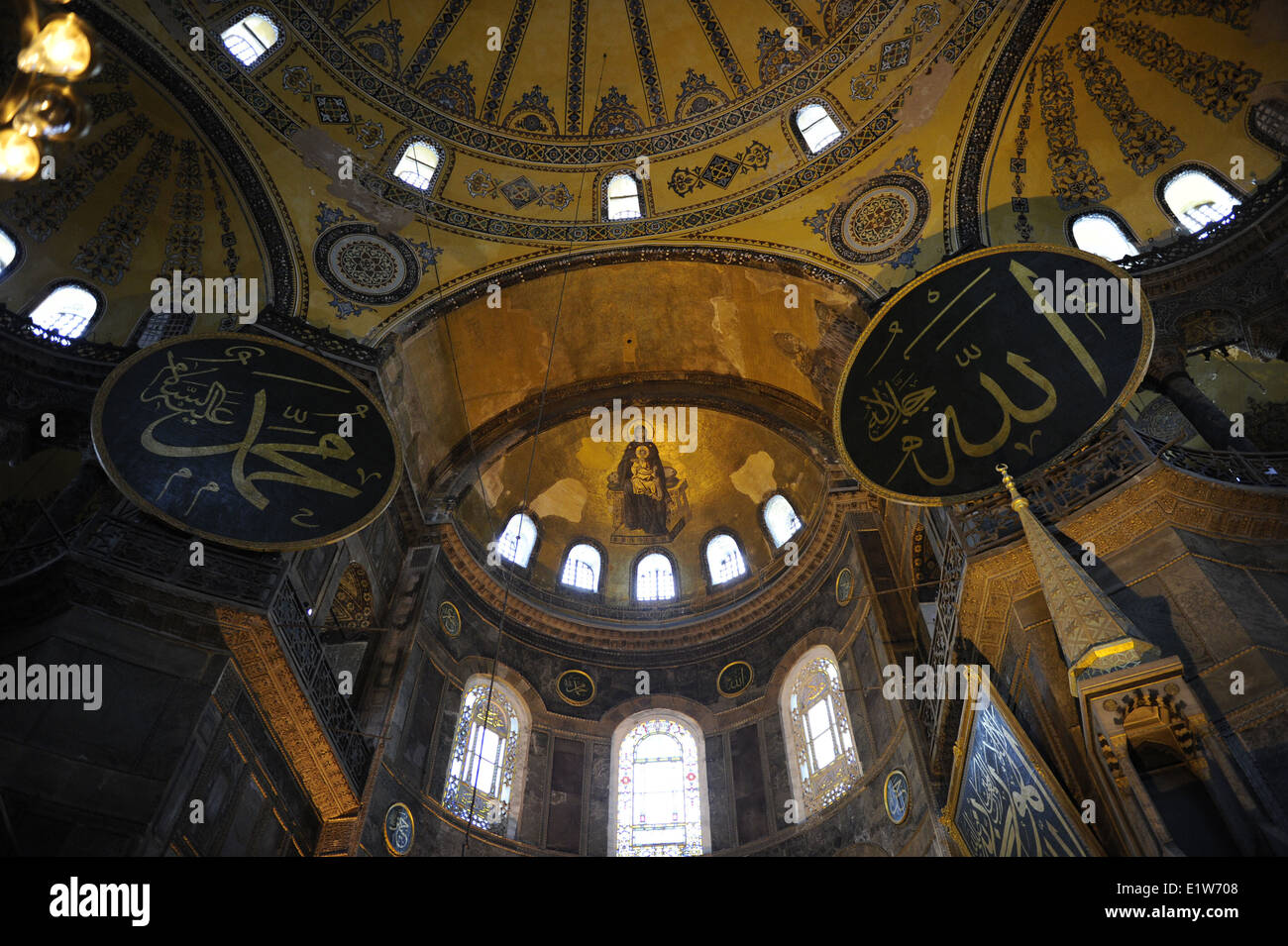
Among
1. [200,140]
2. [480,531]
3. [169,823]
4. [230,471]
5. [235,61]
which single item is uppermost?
[235,61]

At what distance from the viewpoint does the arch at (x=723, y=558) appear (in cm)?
1426

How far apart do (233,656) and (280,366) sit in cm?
348

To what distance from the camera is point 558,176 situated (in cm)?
1443

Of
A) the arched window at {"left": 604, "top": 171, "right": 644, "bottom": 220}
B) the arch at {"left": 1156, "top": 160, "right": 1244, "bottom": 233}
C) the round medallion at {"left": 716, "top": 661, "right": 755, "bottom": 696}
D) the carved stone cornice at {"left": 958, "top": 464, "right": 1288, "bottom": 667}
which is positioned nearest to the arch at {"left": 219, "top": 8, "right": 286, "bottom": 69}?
the arched window at {"left": 604, "top": 171, "right": 644, "bottom": 220}

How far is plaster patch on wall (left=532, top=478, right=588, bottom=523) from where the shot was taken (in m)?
14.9

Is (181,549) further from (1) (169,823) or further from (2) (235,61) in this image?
(2) (235,61)

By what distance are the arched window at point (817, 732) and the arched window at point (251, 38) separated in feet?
36.7

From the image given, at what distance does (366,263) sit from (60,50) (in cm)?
882

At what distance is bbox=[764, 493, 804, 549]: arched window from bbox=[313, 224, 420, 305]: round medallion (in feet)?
20.6

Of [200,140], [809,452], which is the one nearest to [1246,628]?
[809,452]

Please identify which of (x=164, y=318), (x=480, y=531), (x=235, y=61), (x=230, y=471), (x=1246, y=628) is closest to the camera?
(x=1246, y=628)

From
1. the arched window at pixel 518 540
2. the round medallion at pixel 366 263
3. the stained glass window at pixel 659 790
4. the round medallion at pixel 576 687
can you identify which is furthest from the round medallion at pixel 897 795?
the round medallion at pixel 366 263

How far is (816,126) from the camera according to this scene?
1389 centimetres
